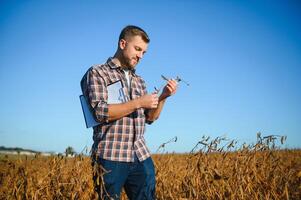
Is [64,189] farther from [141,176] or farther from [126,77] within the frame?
[126,77]

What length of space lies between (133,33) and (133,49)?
14cm

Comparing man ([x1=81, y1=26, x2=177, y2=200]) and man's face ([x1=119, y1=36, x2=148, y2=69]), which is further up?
man's face ([x1=119, y1=36, x2=148, y2=69])

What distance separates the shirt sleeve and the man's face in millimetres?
302

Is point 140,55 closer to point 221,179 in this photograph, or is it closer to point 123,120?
point 123,120

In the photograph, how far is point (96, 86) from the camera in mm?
2424

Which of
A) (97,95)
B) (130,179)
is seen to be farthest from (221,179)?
(97,95)

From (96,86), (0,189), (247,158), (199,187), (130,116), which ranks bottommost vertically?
(0,189)

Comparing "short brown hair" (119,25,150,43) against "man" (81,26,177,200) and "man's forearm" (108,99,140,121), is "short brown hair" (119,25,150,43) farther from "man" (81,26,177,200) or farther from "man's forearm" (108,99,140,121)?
"man's forearm" (108,99,140,121)

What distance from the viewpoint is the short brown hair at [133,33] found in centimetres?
265

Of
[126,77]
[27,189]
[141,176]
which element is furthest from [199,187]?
[27,189]

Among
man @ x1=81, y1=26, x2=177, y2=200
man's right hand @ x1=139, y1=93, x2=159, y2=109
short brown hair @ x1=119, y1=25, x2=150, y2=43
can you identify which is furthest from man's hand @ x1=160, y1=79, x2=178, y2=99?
short brown hair @ x1=119, y1=25, x2=150, y2=43

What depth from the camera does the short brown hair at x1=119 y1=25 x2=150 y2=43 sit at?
104 inches

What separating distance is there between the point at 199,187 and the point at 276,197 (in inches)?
23.9

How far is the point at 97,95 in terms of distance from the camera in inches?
94.7
